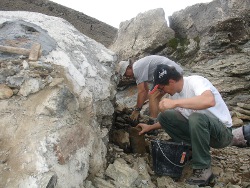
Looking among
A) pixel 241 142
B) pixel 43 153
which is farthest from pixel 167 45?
pixel 43 153

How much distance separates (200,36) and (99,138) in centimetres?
453

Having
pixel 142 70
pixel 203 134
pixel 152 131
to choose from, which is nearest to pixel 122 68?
pixel 142 70

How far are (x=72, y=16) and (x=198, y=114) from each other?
9938mm

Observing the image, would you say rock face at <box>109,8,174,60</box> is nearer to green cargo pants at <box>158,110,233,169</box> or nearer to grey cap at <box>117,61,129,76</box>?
grey cap at <box>117,61,129,76</box>

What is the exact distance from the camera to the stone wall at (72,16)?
10898 millimetres

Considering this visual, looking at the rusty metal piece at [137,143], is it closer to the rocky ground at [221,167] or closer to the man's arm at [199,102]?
the rocky ground at [221,167]

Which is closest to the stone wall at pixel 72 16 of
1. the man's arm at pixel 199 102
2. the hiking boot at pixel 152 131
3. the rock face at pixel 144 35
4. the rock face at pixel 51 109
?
the rock face at pixel 144 35

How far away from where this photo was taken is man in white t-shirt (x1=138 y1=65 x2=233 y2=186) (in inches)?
113

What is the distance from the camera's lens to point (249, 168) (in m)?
3.52

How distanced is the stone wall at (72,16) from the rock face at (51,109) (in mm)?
8026

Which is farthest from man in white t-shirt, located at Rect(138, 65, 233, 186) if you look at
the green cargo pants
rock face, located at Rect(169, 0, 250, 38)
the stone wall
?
the stone wall

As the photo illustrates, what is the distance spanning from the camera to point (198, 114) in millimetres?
2947

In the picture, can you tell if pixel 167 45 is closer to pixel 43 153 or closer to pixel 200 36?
pixel 200 36

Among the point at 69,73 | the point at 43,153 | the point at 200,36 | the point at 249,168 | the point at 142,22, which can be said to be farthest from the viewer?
the point at 142,22
